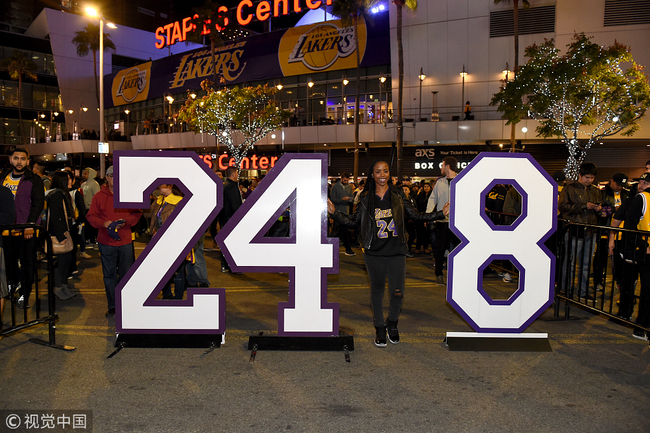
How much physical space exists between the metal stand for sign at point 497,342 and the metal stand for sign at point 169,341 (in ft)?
8.69

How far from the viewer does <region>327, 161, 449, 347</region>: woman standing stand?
5.26m

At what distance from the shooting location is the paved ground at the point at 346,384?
360 cm

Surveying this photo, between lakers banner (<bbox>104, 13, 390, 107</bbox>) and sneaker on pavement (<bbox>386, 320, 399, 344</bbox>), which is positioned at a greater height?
lakers banner (<bbox>104, 13, 390, 107</bbox>)

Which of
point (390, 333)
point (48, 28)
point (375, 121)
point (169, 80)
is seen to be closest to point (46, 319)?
point (390, 333)

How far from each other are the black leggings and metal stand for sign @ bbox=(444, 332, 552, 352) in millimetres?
685

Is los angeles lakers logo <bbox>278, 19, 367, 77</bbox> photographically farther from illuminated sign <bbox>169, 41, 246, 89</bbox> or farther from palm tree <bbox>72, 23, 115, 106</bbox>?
palm tree <bbox>72, 23, 115, 106</bbox>

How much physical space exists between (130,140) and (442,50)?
31.7 m

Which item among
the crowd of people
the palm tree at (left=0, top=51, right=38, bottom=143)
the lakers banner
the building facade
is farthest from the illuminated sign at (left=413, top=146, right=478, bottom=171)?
the palm tree at (left=0, top=51, right=38, bottom=143)

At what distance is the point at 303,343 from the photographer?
5.17m

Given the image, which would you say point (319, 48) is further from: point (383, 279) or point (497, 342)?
point (497, 342)

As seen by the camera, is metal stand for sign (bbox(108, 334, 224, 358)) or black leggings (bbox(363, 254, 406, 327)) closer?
metal stand for sign (bbox(108, 334, 224, 358))

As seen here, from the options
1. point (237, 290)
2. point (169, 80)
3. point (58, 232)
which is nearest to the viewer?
point (58, 232)

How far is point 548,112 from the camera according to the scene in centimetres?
2220

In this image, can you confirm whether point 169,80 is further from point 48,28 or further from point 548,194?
point 548,194
